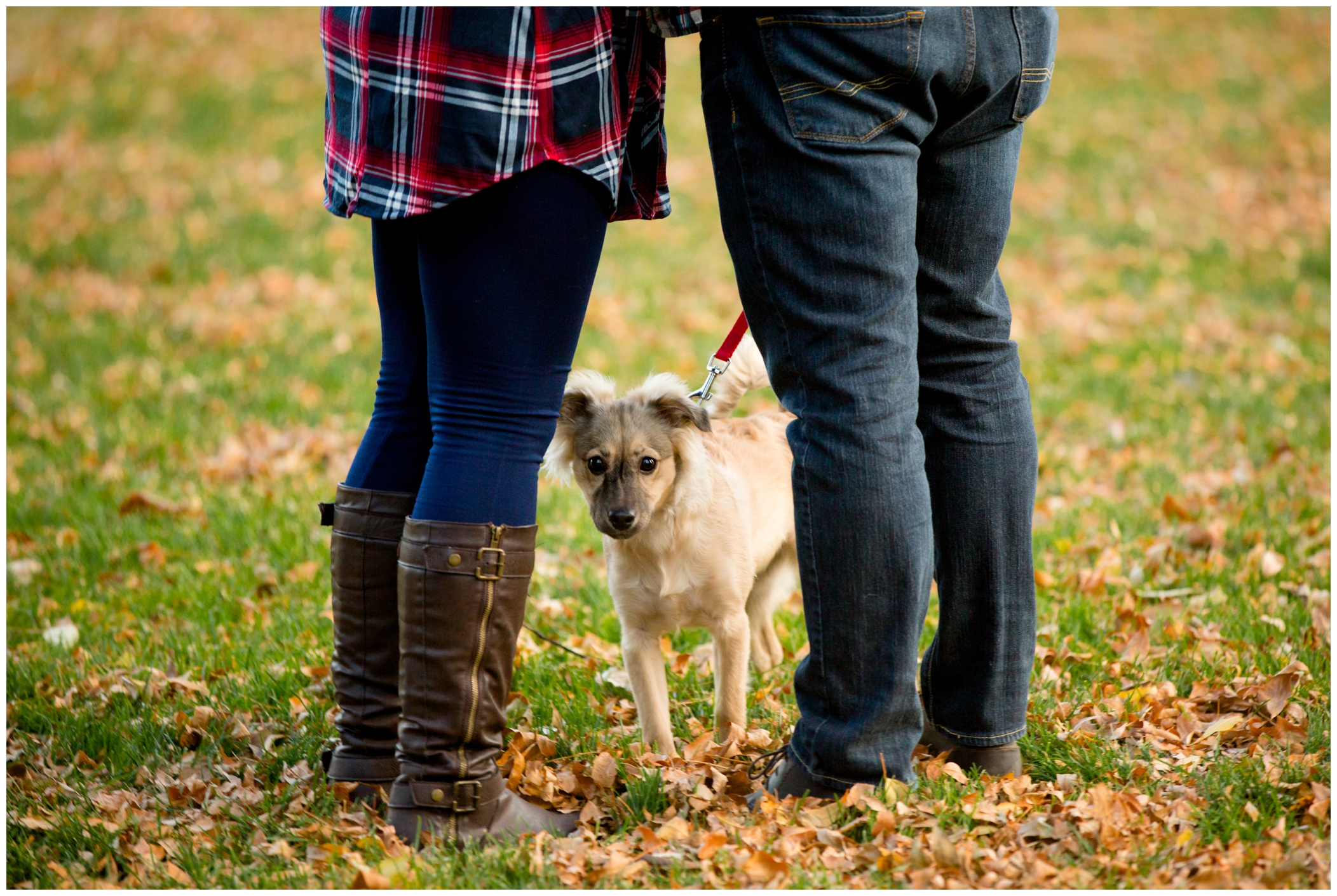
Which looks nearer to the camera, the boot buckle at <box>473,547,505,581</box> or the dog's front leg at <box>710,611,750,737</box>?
the boot buckle at <box>473,547,505,581</box>

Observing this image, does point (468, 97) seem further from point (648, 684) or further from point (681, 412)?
point (648, 684)

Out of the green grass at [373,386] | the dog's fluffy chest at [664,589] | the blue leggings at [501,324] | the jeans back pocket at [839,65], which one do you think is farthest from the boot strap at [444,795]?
the jeans back pocket at [839,65]

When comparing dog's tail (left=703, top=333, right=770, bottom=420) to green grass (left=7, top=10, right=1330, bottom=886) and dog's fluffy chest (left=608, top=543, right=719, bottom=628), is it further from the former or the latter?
green grass (left=7, top=10, right=1330, bottom=886)

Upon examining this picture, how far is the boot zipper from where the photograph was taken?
2.24 m

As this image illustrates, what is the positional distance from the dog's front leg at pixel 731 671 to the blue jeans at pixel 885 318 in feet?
2.39

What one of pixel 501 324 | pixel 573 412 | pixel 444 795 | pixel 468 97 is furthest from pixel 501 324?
pixel 573 412

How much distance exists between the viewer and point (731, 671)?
10.1 feet

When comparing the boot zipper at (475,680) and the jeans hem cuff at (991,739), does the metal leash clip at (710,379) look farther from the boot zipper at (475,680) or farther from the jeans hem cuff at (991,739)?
the jeans hem cuff at (991,739)

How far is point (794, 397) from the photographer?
2.21 meters

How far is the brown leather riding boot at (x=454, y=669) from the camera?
2205mm

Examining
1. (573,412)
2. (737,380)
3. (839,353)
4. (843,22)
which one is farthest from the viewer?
(737,380)

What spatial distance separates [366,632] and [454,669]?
1.33ft

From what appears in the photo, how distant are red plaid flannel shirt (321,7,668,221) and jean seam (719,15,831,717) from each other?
0.22m

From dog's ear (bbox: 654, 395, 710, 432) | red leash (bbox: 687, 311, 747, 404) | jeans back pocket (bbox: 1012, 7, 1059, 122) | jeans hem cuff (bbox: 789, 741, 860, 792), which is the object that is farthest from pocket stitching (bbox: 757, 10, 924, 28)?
jeans hem cuff (bbox: 789, 741, 860, 792)
